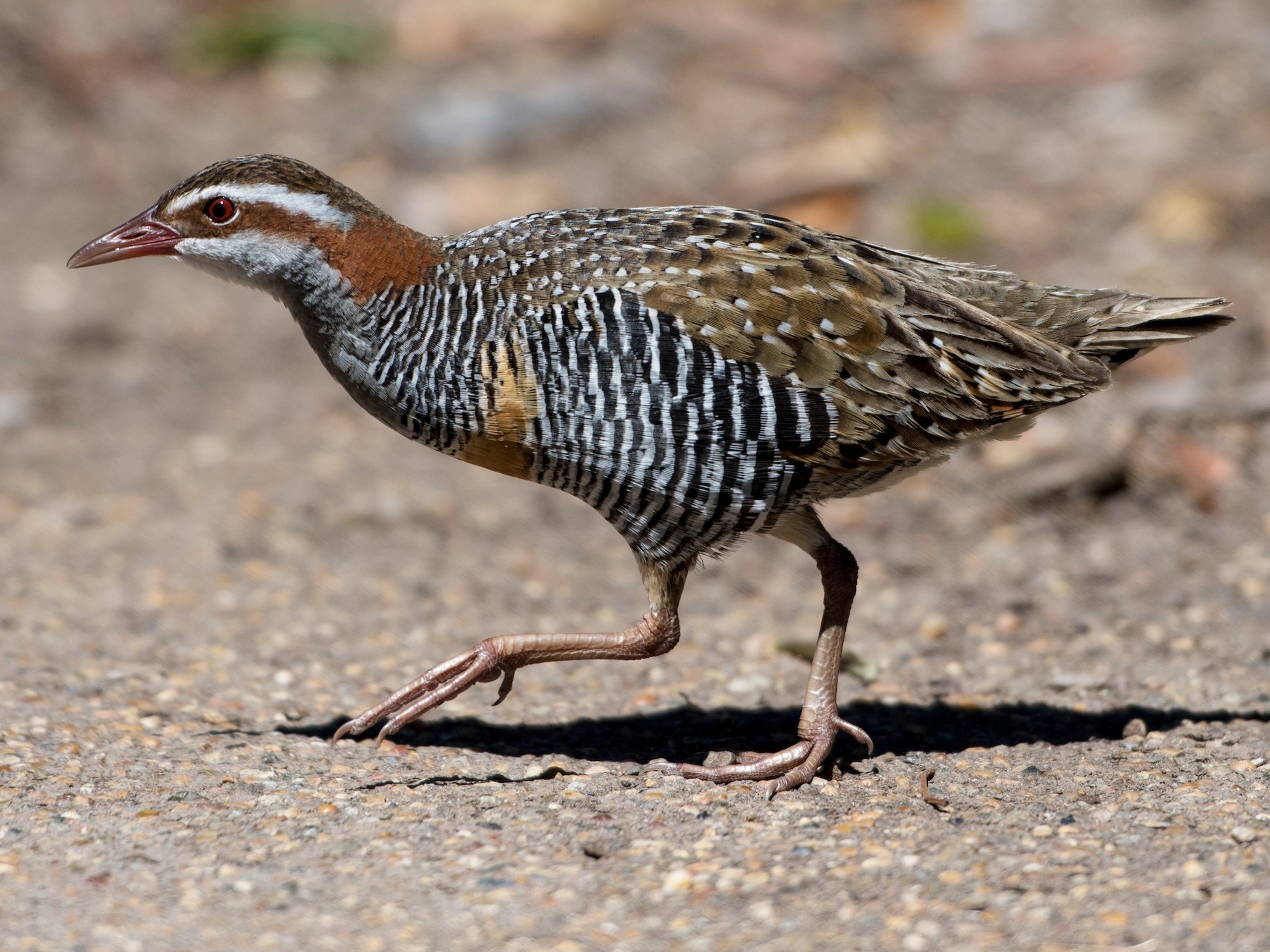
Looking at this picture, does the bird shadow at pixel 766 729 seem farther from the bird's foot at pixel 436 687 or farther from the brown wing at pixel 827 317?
the brown wing at pixel 827 317

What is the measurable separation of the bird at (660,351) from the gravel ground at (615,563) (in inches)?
28.4

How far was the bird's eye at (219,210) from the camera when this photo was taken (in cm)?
546

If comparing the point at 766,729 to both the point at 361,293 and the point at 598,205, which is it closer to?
the point at 361,293

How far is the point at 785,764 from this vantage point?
220 inches

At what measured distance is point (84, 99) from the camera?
14148 mm

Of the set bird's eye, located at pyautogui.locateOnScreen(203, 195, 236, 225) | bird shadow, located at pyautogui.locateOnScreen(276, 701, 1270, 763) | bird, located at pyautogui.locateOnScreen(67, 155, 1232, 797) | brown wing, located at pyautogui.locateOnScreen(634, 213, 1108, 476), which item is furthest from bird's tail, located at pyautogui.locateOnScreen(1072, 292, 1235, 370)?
bird's eye, located at pyautogui.locateOnScreen(203, 195, 236, 225)

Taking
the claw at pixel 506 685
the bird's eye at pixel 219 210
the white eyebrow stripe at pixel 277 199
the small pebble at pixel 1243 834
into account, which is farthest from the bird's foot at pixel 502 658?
the small pebble at pixel 1243 834

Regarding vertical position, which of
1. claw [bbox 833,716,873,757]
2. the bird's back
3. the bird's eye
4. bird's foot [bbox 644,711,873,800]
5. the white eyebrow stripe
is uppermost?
the white eyebrow stripe

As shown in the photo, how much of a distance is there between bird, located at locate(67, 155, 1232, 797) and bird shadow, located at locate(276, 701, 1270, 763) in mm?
335

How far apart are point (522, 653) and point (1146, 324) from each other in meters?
2.71

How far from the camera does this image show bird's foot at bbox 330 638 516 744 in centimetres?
567

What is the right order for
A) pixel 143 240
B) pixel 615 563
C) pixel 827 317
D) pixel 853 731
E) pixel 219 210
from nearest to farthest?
pixel 827 317 < pixel 219 210 < pixel 143 240 < pixel 853 731 < pixel 615 563

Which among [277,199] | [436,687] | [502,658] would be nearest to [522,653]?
[502,658]

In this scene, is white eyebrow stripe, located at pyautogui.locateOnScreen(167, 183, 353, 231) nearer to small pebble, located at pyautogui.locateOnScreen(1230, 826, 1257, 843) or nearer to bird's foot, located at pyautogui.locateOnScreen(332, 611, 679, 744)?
bird's foot, located at pyautogui.locateOnScreen(332, 611, 679, 744)
